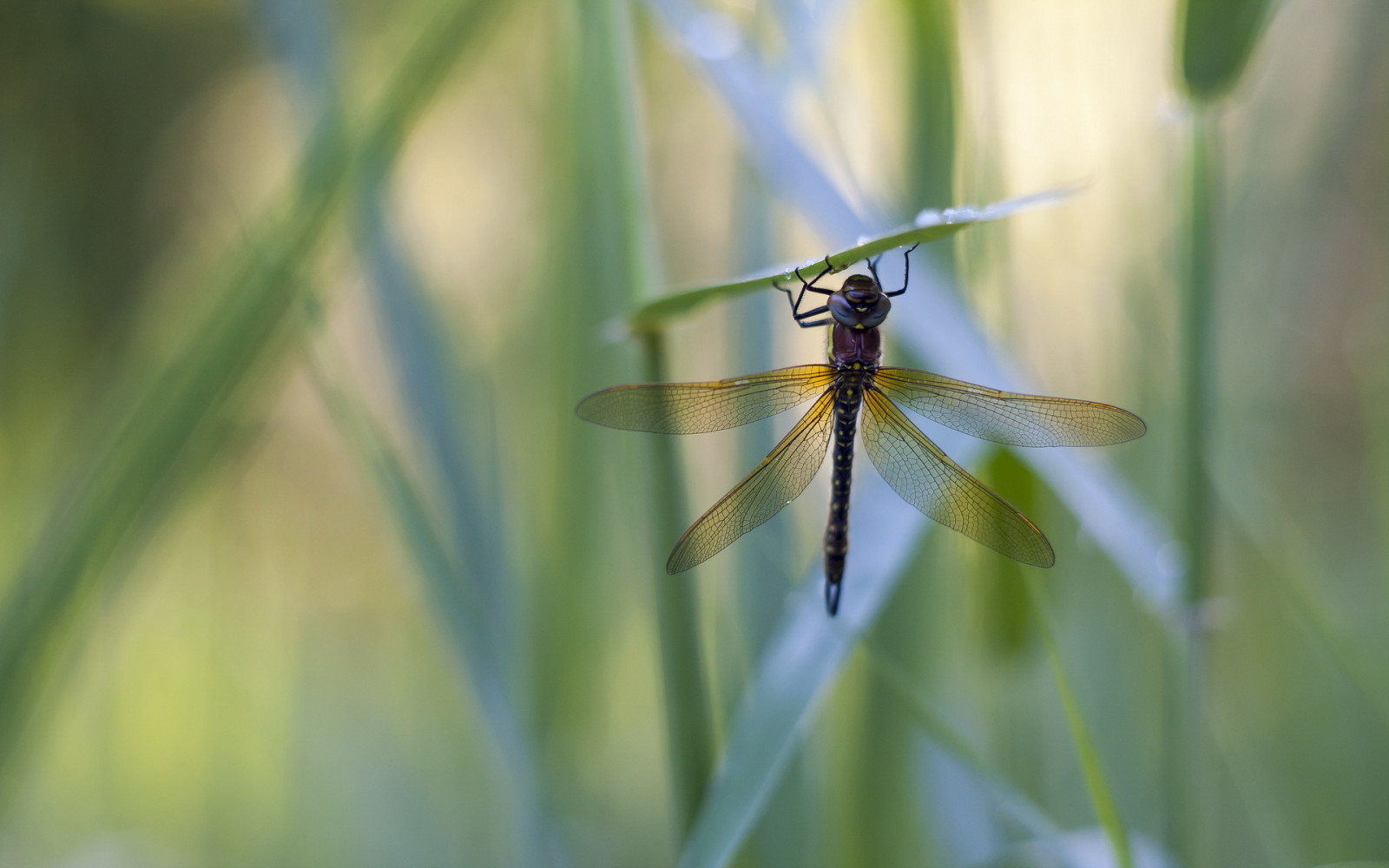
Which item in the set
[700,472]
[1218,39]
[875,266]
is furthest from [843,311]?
[700,472]

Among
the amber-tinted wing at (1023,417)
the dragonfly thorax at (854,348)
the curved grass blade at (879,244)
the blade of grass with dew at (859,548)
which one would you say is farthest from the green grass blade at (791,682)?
the dragonfly thorax at (854,348)

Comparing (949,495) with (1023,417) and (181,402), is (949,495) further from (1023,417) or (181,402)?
(181,402)

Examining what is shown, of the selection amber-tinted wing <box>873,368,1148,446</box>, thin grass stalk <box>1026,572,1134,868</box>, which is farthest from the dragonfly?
thin grass stalk <box>1026,572,1134,868</box>

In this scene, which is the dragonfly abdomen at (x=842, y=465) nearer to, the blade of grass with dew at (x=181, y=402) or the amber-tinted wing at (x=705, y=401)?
the amber-tinted wing at (x=705, y=401)

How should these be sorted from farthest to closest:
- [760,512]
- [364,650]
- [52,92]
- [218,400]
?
[364,650] < [52,92] < [760,512] < [218,400]

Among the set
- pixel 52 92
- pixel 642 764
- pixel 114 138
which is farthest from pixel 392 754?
pixel 114 138

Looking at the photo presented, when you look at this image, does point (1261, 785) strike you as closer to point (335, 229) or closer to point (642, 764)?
point (642, 764)
